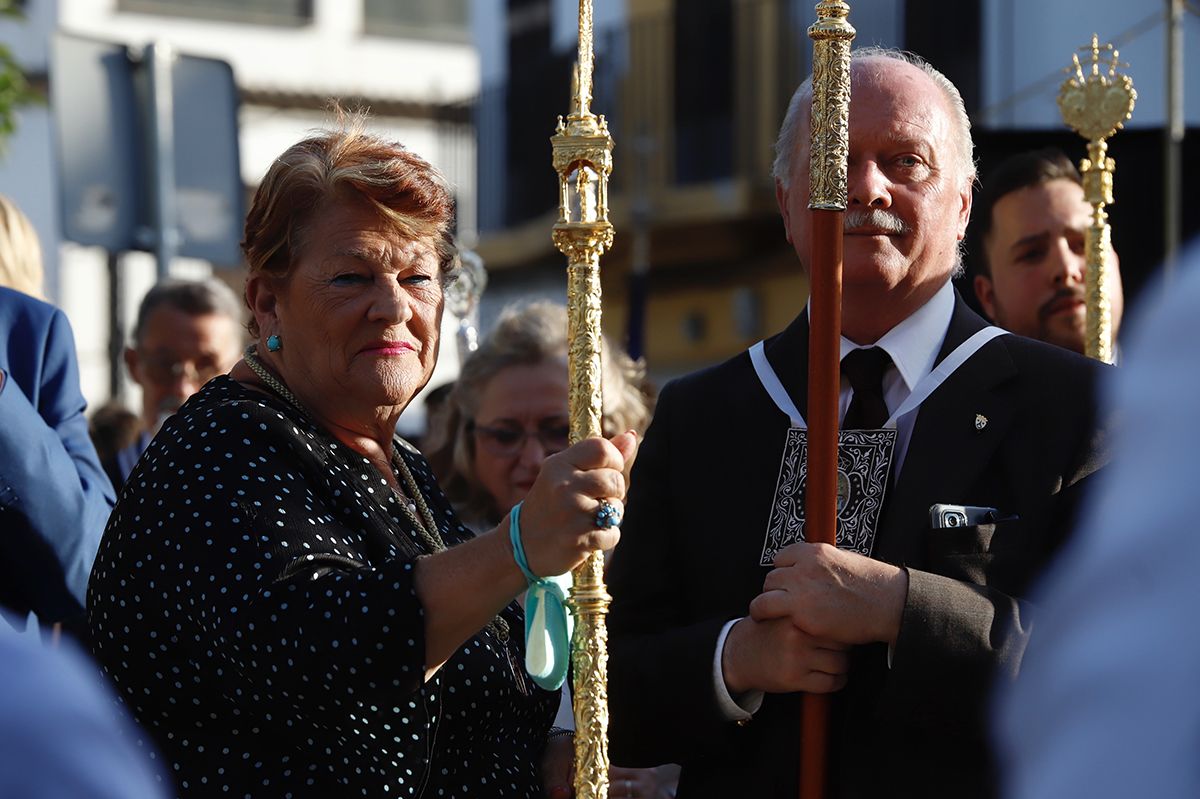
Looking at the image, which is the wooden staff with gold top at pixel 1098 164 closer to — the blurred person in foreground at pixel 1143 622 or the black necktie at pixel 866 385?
the black necktie at pixel 866 385

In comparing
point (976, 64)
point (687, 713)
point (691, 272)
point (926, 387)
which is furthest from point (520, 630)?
point (691, 272)

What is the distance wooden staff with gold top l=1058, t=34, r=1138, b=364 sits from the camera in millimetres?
4113

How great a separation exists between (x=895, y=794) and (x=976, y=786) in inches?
4.6

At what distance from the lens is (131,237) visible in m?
5.95

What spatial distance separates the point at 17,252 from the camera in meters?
4.24

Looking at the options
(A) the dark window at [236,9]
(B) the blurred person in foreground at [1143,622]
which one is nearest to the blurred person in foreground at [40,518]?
(B) the blurred person in foreground at [1143,622]

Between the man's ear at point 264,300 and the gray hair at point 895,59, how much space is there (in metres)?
0.87

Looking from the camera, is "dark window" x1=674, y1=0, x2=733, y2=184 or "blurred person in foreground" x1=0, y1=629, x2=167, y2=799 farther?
"dark window" x1=674, y1=0, x2=733, y2=184

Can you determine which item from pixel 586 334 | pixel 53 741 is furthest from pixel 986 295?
pixel 53 741

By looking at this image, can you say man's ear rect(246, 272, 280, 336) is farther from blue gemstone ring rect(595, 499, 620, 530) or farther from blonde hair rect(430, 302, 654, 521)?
blonde hair rect(430, 302, 654, 521)

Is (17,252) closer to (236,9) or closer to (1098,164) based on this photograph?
(1098,164)

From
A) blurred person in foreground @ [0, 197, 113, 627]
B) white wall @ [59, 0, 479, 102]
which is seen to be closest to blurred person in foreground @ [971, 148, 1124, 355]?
blurred person in foreground @ [0, 197, 113, 627]

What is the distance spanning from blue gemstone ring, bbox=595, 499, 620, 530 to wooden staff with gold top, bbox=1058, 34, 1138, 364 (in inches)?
66.9

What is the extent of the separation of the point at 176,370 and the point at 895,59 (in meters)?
2.82
